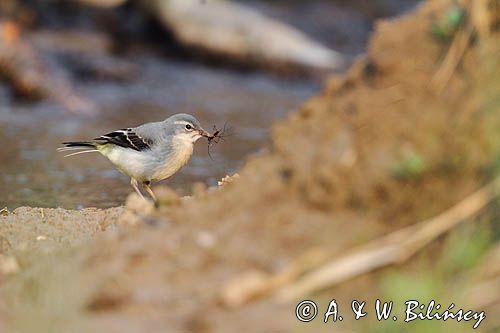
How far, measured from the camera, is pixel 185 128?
8250 mm

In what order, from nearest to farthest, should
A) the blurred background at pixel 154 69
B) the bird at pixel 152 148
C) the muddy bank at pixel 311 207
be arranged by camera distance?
the muddy bank at pixel 311 207 → the bird at pixel 152 148 → the blurred background at pixel 154 69

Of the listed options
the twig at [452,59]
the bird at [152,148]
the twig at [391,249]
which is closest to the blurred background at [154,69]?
the bird at [152,148]

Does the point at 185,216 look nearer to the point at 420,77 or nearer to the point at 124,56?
the point at 420,77

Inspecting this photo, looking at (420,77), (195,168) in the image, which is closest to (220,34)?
(195,168)

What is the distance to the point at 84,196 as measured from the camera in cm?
841

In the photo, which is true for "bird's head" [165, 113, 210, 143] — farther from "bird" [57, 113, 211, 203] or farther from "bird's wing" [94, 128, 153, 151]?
"bird's wing" [94, 128, 153, 151]

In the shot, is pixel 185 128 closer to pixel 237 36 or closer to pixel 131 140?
pixel 131 140

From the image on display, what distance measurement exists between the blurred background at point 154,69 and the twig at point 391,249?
17.0 feet

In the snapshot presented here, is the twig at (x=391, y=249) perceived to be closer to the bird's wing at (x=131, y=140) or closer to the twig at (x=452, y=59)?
the twig at (x=452, y=59)

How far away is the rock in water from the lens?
49.9 ft

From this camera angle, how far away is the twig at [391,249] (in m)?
3.93

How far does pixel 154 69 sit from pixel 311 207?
10574mm

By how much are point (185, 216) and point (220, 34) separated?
1113 centimetres

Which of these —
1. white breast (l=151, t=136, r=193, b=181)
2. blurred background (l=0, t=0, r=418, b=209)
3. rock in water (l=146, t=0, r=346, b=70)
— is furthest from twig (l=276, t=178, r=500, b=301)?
rock in water (l=146, t=0, r=346, b=70)
